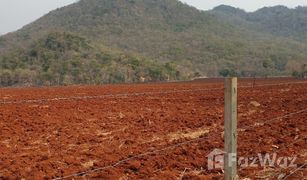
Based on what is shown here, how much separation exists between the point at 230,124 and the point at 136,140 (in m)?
7.48

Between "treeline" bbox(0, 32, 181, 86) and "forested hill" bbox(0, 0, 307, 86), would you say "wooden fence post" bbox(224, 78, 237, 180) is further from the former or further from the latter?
"forested hill" bbox(0, 0, 307, 86)

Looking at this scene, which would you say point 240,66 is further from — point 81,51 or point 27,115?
point 27,115

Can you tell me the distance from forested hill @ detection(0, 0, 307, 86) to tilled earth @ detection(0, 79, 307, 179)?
59.3 meters

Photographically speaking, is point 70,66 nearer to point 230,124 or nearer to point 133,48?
point 133,48

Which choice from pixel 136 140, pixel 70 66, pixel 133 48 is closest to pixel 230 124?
pixel 136 140

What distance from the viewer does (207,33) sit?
493 feet

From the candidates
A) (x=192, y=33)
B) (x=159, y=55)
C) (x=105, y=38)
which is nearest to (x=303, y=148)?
(x=159, y=55)

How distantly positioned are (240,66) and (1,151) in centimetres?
9992

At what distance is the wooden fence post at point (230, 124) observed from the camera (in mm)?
4816

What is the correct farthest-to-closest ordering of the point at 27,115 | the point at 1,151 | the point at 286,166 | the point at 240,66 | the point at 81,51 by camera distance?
1. the point at 240,66
2. the point at 81,51
3. the point at 27,115
4. the point at 1,151
5. the point at 286,166

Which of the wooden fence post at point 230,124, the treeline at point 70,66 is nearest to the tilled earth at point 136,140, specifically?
the wooden fence post at point 230,124

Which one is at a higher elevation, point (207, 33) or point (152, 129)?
point (207, 33)

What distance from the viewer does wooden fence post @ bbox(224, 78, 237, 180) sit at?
4816mm

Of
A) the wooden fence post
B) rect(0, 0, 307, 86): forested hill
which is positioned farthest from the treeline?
the wooden fence post
